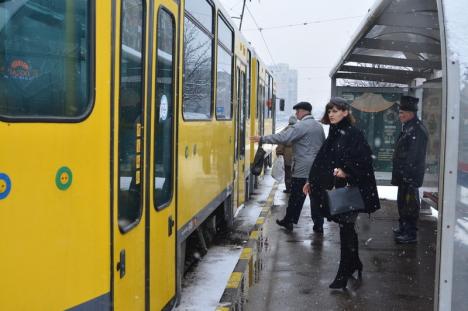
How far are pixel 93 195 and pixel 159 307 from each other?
1.32 meters

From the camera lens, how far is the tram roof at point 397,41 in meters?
5.00

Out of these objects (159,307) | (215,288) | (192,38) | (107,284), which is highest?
(192,38)

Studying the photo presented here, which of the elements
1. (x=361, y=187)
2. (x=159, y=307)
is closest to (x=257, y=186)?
(x=361, y=187)

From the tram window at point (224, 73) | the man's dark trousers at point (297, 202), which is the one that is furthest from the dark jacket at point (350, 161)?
the man's dark trousers at point (297, 202)

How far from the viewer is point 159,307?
12.3 ft

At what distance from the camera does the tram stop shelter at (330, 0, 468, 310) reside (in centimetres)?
306

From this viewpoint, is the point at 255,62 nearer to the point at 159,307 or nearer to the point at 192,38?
the point at 192,38

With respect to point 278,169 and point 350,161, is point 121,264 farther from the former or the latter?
point 278,169

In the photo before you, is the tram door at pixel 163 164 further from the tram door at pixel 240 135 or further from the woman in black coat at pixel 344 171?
the tram door at pixel 240 135

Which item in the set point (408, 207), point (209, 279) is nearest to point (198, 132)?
point (209, 279)

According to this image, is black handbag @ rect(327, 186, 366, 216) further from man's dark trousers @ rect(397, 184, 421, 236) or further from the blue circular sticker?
the blue circular sticker

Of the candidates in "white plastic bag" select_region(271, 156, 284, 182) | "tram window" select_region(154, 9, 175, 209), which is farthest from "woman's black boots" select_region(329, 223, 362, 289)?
"white plastic bag" select_region(271, 156, 284, 182)

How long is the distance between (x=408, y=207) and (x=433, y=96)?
233cm

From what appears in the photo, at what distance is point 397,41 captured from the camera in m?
6.89
